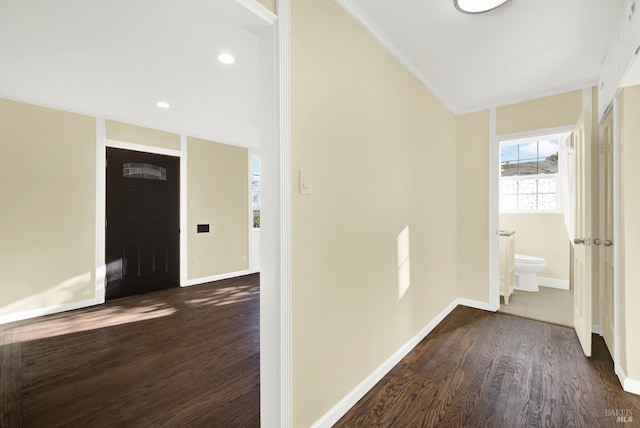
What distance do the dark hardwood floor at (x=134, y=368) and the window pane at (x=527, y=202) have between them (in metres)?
4.43

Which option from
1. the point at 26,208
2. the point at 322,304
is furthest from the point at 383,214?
the point at 26,208

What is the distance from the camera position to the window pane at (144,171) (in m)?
4.12

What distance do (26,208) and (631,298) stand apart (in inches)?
223

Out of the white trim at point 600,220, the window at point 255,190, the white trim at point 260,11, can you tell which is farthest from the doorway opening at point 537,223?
the window at point 255,190

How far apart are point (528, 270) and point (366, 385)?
346 centimetres

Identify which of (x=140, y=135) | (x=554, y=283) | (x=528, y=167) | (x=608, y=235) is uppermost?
(x=140, y=135)

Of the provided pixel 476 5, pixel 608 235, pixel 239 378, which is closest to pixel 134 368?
pixel 239 378

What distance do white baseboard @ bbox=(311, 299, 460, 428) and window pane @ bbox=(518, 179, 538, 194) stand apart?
3220 millimetres

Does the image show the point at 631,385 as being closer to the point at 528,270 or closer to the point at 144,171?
the point at 528,270

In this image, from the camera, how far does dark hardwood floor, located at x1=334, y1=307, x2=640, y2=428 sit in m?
1.67

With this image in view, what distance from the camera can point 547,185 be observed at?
4.48 m

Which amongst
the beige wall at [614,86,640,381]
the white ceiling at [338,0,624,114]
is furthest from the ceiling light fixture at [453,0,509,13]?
the beige wall at [614,86,640,381]

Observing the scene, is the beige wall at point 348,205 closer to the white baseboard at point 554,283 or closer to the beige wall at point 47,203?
the white baseboard at point 554,283

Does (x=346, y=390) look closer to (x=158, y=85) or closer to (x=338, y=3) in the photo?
(x=338, y=3)
